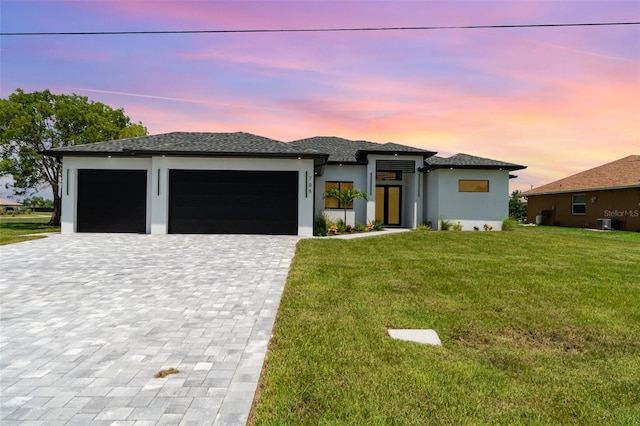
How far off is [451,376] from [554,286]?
4530 mm

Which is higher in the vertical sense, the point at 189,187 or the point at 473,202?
the point at 189,187

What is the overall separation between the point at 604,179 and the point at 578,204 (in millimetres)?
2142

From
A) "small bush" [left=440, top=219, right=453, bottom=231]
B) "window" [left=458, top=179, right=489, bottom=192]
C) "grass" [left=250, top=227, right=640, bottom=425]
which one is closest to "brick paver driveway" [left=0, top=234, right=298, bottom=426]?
"grass" [left=250, top=227, right=640, bottom=425]

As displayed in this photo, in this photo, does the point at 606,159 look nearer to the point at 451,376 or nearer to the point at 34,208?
the point at 451,376

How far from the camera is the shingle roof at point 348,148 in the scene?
56.1 feet

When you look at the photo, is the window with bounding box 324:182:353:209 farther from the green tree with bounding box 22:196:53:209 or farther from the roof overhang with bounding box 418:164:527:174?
the green tree with bounding box 22:196:53:209

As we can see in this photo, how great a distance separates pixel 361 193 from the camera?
54.8 feet

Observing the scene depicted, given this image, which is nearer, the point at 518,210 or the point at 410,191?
the point at 410,191

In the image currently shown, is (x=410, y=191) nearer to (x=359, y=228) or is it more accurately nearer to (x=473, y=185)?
(x=473, y=185)

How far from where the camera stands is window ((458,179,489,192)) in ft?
56.9

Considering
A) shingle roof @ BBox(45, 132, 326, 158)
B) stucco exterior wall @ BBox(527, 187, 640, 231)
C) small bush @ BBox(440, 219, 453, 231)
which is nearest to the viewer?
shingle roof @ BBox(45, 132, 326, 158)

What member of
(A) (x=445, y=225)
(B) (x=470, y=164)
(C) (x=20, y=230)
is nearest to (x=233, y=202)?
(A) (x=445, y=225)

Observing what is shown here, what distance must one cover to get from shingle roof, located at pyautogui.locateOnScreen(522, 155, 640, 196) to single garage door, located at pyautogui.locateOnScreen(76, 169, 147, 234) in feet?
83.7

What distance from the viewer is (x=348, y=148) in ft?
66.4
